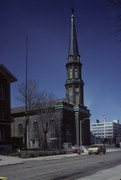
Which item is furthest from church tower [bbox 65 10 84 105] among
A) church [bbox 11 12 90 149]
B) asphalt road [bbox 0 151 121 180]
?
asphalt road [bbox 0 151 121 180]

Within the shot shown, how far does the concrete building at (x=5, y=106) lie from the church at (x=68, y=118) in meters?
16.3

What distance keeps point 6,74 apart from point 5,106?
555 centimetres

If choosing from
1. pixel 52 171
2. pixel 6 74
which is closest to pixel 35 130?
pixel 6 74

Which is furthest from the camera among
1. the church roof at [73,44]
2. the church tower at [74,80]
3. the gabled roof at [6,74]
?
the church roof at [73,44]

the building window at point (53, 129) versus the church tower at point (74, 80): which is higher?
the church tower at point (74, 80)

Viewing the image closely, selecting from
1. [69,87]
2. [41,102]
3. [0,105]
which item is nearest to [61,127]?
[41,102]

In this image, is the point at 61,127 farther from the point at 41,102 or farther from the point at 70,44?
the point at 70,44

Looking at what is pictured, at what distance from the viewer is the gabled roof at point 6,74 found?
169 feet

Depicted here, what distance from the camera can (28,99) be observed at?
60.5 meters

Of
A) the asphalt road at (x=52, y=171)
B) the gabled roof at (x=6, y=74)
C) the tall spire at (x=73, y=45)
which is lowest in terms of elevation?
the asphalt road at (x=52, y=171)

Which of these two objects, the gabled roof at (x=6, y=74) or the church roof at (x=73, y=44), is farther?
the church roof at (x=73, y=44)

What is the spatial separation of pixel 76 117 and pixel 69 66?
14.4 meters

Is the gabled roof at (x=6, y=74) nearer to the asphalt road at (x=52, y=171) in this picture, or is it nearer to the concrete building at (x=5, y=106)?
the concrete building at (x=5, y=106)

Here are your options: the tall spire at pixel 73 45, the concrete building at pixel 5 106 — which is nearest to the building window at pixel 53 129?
the tall spire at pixel 73 45
